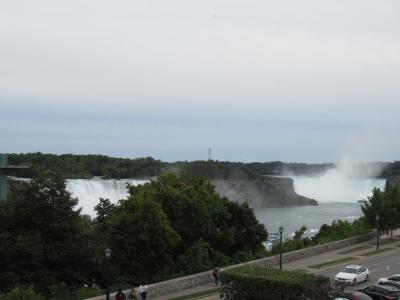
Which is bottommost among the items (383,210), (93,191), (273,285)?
(273,285)

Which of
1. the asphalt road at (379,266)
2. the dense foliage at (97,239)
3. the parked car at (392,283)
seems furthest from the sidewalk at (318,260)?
the parked car at (392,283)

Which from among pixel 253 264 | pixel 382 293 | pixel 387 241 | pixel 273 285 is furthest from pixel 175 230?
pixel 387 241

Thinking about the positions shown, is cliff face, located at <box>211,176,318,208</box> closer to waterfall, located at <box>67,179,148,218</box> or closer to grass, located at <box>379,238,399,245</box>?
waterfall, located at <box>67,179,148,218</box>

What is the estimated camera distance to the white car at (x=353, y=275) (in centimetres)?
3062

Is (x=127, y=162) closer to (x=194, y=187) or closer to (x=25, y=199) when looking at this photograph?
(x=194, y=187)

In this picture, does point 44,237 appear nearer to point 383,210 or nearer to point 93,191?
point 383,210

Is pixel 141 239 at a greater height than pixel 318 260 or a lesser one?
greater

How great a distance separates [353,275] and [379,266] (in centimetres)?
737

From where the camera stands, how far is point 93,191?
103438mm

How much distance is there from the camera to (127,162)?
153750mm

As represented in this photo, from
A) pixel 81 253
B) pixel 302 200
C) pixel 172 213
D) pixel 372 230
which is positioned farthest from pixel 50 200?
pixel 302 200

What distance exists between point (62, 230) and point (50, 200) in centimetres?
166

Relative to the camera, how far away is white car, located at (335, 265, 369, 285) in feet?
100

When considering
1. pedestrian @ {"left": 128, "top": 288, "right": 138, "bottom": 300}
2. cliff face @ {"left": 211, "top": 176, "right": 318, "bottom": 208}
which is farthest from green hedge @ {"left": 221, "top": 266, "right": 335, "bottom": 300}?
cliff face @ {"left": 211, "top": 176, "right": 318, "bottom": 208}
